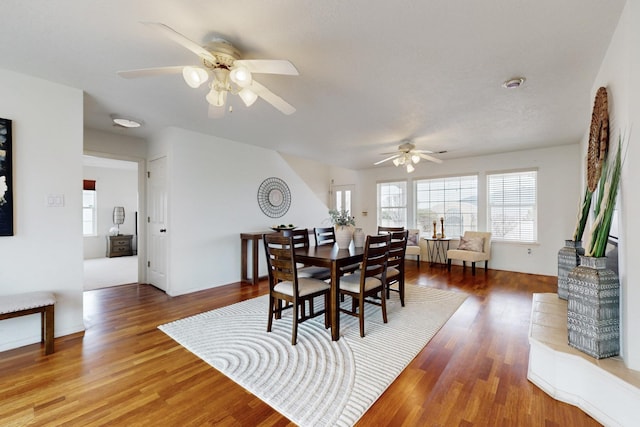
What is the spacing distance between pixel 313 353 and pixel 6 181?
3029 millimetres

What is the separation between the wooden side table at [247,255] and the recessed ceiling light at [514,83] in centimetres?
372

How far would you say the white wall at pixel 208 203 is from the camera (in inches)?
155

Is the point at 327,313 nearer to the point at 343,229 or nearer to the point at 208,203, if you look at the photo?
the point at 343,229

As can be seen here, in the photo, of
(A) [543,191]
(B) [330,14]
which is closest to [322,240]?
(B) [330,14]

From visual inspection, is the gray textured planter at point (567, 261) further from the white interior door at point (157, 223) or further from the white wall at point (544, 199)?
the white interior door at point (157, 223)

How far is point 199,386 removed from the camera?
73.0 inches

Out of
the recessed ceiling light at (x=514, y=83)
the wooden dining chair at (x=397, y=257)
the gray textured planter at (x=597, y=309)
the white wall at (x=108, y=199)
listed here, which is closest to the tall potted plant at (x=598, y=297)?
the gray textured planter at (x=597, y=309)

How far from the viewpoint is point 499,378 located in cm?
194

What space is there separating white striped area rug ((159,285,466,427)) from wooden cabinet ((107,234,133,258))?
6.04 metres

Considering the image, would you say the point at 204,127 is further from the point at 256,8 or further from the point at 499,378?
the point at 499,378

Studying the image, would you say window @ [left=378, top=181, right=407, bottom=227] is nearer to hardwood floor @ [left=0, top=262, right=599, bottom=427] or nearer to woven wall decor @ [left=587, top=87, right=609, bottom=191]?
hardwood floor @ [left=0, top=262, right=599, bottom=427]

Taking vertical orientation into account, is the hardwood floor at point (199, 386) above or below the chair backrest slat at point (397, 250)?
below

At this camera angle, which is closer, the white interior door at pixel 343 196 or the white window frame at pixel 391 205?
the white window frame at pixel 391 205

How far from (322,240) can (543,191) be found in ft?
14.6
